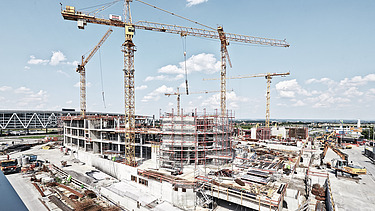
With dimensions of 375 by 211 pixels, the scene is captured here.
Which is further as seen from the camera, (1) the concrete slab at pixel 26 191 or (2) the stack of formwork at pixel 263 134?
(2) the stack of formwork at pixel 263 134

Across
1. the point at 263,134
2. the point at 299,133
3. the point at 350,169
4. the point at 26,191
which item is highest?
the point at 263,134

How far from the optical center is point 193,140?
32.7 metres

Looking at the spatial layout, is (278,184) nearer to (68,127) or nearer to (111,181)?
(111,181)

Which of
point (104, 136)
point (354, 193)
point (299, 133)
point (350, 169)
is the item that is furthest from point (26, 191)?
point (299, 133)

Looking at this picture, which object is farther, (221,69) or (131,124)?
(221,69)

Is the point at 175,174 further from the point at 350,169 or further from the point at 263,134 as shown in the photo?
the point at 263,134

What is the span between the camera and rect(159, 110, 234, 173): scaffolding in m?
32.1

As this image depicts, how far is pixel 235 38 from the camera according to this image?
57.0 m

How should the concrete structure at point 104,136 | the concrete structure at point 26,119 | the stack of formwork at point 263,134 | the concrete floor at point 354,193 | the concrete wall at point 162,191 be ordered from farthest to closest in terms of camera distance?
the concrete structure at point 26,119
the stack of formwork at point 263,134
the concrete structure at point 104,136
the concrete wall at point 162,191
the concrete floor at point 354,193

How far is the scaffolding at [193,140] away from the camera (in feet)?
105

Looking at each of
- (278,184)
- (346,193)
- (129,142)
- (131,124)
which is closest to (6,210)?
(129,142)

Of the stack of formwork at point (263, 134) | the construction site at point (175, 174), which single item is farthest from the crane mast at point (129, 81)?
the stack of formwork at point (263, 134)

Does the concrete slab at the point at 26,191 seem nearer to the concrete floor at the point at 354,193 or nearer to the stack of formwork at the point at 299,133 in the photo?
the concrete floor at the point at 354,193

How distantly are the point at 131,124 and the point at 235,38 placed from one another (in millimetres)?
42168
